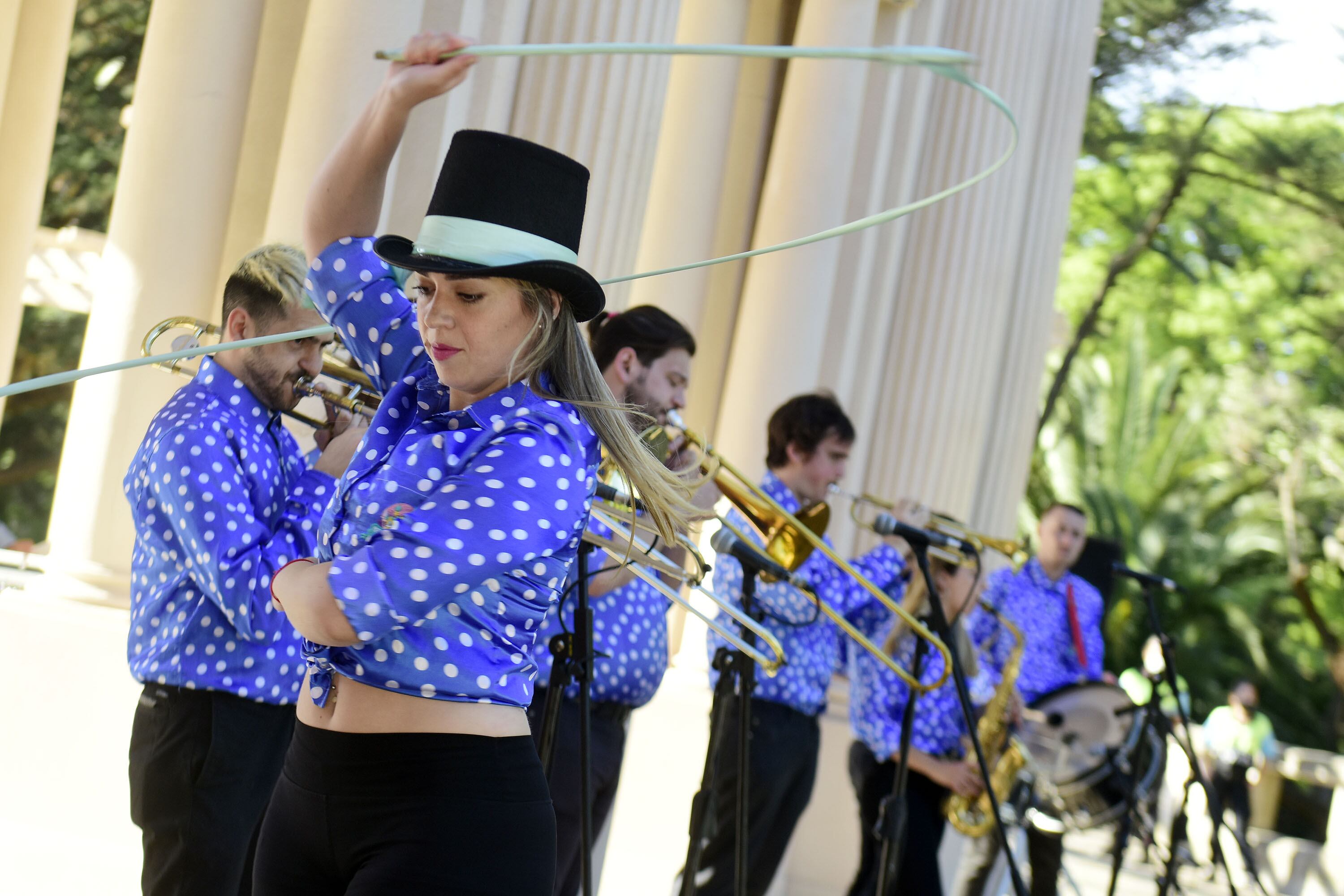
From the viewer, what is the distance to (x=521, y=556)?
1.99m

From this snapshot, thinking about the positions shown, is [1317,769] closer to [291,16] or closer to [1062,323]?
[1062,323]

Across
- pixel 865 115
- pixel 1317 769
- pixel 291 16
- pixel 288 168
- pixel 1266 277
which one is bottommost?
pixel 1317 769

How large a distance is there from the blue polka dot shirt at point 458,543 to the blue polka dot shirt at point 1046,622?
5.60 m

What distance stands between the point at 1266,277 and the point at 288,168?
21715mm

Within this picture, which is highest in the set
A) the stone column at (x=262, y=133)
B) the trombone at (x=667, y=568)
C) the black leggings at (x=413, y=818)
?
the stone column at (x=262, y=133)

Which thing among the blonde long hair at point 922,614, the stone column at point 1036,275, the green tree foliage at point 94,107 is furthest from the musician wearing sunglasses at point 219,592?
the green tree foliage at point 94,107

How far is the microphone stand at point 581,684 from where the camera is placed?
330 centimetres

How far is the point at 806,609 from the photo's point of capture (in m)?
4.81

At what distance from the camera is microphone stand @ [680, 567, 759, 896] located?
153 inches

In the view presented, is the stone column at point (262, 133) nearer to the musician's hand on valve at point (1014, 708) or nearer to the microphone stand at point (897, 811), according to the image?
the microphone stand at point (897, 811)

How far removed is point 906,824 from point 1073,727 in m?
2.15

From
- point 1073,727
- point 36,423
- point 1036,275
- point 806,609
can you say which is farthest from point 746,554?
point 36,423

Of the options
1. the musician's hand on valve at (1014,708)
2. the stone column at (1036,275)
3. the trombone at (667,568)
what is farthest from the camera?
the stone column at (1036,275)

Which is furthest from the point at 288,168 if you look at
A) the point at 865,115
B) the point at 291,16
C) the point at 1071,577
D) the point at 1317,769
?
the point at 1317,769
